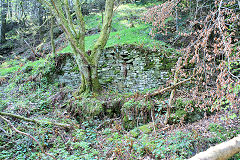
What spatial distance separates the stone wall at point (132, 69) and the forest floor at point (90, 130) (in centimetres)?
66

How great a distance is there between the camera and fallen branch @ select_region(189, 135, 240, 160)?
2.13 m

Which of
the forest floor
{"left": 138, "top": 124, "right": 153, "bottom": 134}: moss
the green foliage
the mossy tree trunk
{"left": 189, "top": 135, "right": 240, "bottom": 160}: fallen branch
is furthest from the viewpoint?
the mossy tree trunk

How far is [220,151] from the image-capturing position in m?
2.34

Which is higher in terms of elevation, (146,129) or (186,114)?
(186,114)

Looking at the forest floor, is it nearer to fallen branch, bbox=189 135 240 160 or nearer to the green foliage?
the green foliage

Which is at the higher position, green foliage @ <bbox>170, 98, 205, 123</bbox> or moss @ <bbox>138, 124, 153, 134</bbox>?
green foliage @ <bbox>170, 98, 205, 123</bbox>

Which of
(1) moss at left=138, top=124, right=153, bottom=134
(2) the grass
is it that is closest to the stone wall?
(2) the grass

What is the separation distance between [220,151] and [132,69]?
5.19m

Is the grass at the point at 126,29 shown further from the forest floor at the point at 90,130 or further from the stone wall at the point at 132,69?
the stone wall at the point at 132,69

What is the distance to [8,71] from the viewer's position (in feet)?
30.4

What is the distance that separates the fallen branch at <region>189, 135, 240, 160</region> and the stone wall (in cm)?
420

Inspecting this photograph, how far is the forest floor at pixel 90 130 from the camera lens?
11.9ft

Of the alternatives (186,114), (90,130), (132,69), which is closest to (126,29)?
(132,69)

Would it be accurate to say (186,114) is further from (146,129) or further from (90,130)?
(90,130)
